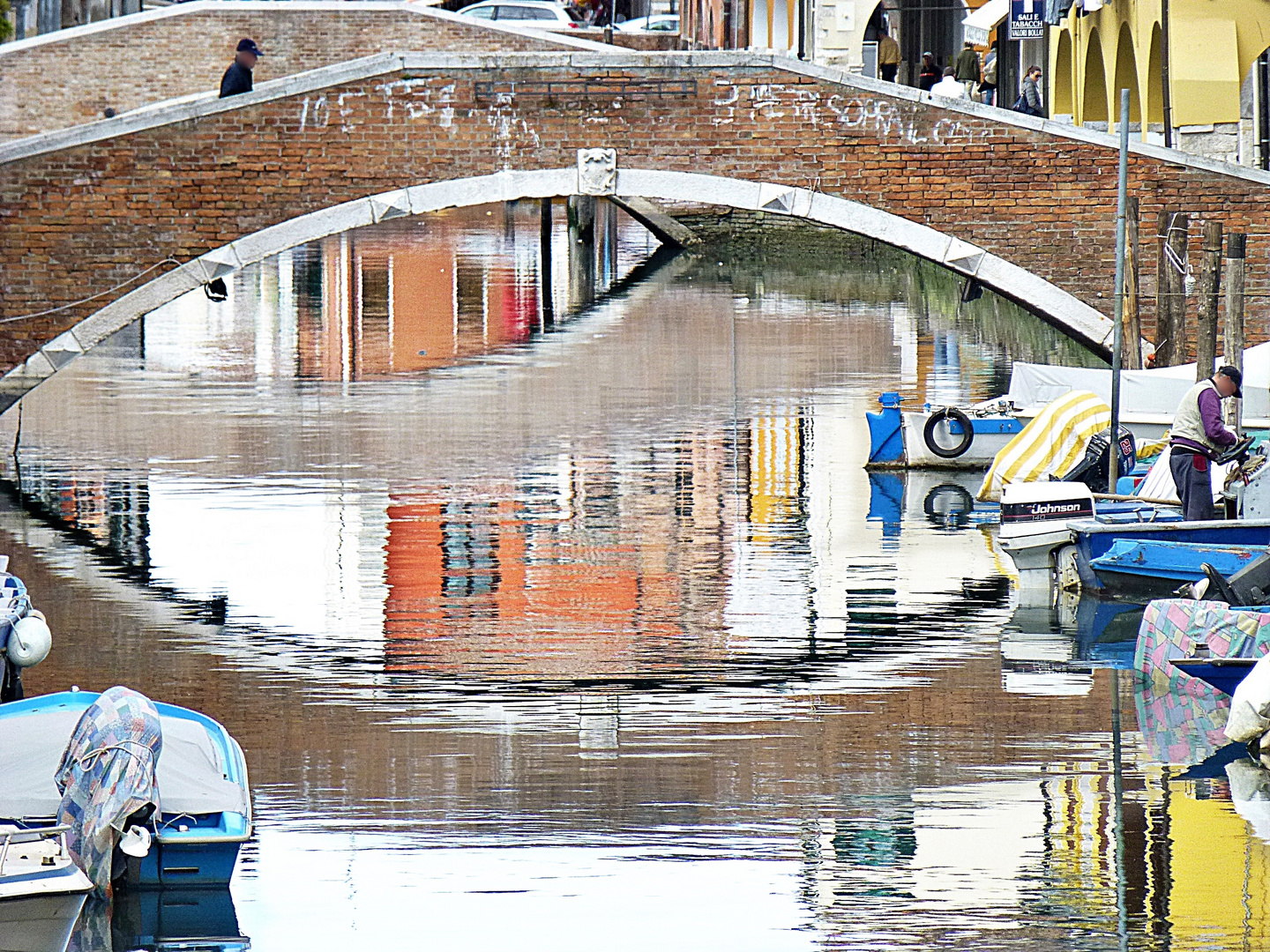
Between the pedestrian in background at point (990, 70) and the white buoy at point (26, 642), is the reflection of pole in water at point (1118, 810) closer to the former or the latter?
the white buoy at point (26, 642)

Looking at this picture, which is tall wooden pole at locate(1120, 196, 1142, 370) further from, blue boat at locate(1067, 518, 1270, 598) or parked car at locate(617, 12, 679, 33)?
parked car at locate(617, 12, 679, 33)

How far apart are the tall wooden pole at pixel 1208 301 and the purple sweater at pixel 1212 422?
2.54 meters

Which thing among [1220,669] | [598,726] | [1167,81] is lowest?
[598,726]

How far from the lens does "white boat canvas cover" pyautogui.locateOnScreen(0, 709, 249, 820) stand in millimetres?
6906

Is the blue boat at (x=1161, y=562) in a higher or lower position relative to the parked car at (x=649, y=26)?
lower

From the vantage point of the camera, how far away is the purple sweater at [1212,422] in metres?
11.2

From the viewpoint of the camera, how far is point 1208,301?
45.6 ft

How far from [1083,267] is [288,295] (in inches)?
484

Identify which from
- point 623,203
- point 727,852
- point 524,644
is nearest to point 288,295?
point 623,203

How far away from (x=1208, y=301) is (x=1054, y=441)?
58.5 inches

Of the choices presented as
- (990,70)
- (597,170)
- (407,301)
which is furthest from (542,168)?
(990,70)

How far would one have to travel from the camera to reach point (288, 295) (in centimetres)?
2573

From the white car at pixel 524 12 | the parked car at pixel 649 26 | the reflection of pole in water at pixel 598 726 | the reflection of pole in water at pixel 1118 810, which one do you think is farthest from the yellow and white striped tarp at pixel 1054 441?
the parked car at pixel 649 26

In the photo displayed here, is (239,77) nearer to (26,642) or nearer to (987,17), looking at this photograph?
(26,642)
